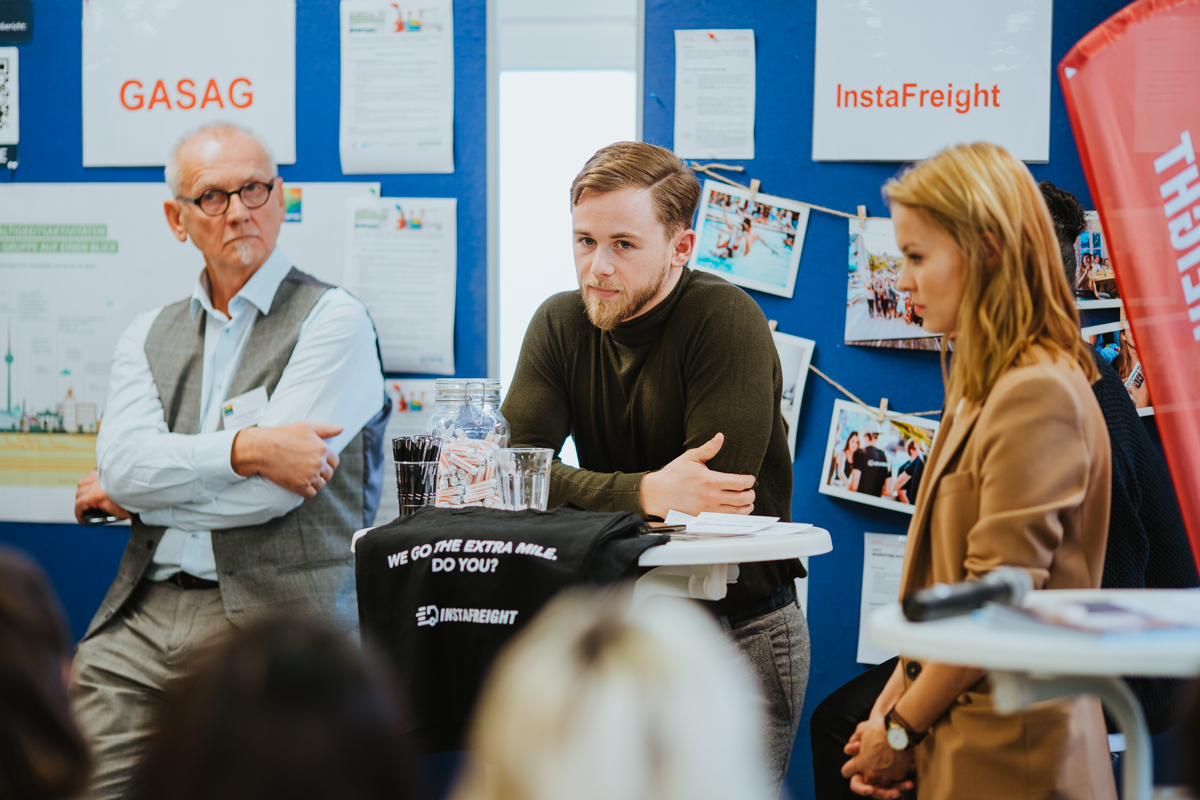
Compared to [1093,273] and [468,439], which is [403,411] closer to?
[468,439]

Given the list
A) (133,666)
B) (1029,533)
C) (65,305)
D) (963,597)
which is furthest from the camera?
(65,305)

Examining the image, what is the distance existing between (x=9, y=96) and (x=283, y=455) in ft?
5.75

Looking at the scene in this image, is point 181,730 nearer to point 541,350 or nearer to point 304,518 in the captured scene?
point 541,350

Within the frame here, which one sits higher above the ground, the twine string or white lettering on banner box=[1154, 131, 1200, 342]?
white lettering on banner box=[1154, 131, 1200, 342]

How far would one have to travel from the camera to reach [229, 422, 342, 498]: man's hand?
7.56ft

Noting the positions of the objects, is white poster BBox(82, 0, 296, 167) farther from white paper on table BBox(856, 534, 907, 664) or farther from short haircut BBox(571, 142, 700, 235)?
white paper on table BBox(856, 534, 907, 664)

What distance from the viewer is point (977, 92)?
280 centimetres

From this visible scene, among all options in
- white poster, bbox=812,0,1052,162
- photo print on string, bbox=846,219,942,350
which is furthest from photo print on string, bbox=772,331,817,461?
white poster, bbox=812,0,1052,162

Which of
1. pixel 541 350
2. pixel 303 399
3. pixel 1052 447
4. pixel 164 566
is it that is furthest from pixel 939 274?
pixel 164 566

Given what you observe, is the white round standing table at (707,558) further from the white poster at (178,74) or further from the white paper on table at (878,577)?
the white poster at (178,74)

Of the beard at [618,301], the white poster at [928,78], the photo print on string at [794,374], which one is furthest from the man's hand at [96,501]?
the white poster at [928,78]

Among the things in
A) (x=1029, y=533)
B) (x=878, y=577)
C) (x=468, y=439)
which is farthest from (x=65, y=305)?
(x=1029, y=533)

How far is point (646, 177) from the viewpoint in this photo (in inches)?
80.0

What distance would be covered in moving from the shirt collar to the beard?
0.99m
